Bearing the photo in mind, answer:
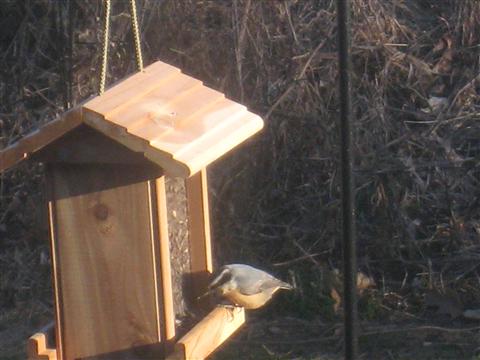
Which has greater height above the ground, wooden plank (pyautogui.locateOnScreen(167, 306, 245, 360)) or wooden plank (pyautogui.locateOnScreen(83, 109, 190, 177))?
wooden plank (pyautogui.locateOnScreen(83, 109, 190, 177))

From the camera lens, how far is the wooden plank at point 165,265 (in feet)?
9.37

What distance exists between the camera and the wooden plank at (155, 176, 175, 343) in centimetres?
286

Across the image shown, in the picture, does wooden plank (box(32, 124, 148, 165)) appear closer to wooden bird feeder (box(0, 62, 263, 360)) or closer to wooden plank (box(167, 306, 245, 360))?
wooden bird feeder (box(0, 62, 263, 360))

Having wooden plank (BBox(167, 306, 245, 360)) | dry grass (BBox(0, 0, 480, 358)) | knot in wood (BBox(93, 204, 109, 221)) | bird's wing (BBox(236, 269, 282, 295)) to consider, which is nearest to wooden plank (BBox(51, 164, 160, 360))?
knot in wood (BBox(93, 204, 109, 221))

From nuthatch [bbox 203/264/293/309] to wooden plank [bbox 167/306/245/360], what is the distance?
0.21ft

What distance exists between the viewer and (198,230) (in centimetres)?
339

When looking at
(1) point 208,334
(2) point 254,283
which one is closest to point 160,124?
(1) point 208,334

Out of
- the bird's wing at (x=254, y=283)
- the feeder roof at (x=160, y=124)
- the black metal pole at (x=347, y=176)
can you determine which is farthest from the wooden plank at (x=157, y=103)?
the bird's wing at (x=254, y=283)

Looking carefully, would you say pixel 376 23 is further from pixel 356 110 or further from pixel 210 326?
pixel 210 326

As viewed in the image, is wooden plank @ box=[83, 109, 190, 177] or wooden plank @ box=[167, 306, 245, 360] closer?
wooden plank @ box=[83, 109, 190, 177]

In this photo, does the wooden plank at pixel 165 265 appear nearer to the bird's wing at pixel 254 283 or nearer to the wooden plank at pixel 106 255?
the wooden plank at pixel 106 255

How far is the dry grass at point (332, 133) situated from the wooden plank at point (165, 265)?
3.00m

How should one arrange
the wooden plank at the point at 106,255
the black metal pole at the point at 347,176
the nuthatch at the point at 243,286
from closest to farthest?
1. the wooden plank at the point at 106,255
2. the black metal pole at the point at 347,176
3. the nuthatch at the point at 243,286

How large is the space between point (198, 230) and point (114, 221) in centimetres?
57
